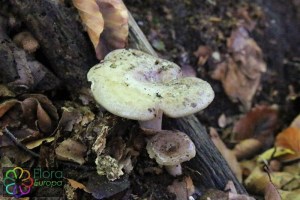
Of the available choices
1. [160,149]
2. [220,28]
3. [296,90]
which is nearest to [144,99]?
[160,149]

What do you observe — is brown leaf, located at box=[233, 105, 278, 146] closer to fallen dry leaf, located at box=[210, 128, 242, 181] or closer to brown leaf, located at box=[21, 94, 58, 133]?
fallen dry leaf, located at box=[210, 128, 242, 181]

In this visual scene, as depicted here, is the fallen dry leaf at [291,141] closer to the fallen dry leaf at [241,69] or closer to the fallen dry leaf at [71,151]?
the fallen dry leaf at [241,69]

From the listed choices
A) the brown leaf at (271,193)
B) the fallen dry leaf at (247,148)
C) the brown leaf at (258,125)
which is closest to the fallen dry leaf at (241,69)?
the brown leaf at (258,125)

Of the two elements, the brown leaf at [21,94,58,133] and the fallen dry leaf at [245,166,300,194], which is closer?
the brown leaf at [21,94,58,133]

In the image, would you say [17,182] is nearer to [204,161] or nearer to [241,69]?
[204,161]

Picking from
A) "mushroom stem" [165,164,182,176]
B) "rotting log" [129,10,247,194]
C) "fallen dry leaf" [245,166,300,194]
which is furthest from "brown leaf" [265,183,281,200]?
"mushroom stem" [165,164,182,176]

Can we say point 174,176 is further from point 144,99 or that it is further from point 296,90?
point 296,90

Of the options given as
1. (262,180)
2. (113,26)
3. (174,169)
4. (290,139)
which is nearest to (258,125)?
(290,139)
